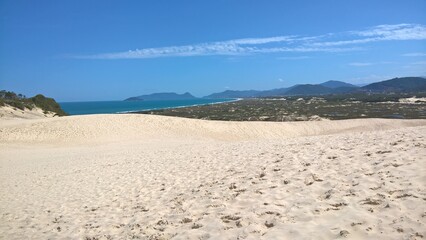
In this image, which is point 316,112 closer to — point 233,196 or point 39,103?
point 39,103

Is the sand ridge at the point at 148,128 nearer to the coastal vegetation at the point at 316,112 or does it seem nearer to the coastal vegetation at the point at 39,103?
the coastal vegetation at the point at 316,112

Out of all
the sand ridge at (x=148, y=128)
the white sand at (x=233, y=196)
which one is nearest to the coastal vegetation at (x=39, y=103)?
the sand ridge at (x=148, y=128)

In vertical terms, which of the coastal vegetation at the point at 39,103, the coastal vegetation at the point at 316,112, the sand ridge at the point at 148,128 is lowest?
the coastal vegetation at the point at 316,112

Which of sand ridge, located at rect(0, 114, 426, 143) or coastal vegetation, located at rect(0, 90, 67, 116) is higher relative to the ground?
coastal vegetation, located at rect(0, 90, 67, 116)

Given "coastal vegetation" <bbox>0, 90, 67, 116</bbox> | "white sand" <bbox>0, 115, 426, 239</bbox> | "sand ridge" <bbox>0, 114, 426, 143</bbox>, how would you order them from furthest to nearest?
"coastal vegetation" <bbox>0, 90, 67, 116</bbox> < "sand ridge" <bbox>0, 114, 426, 143</bbox> < "white sand" <bbox>0, 115, 426, 239</bbox>

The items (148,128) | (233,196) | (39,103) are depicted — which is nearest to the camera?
(233,196)

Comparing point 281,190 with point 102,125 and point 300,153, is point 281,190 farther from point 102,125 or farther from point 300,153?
point 102,125

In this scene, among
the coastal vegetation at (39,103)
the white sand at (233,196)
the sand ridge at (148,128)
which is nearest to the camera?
the white sand at (233,196)

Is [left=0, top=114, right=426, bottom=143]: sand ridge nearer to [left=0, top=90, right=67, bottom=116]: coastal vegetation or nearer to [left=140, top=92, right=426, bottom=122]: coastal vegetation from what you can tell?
[left=140, top=92, right=426, bottom=122]: coastal vegetation

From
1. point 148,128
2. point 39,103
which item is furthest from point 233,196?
point 39,103

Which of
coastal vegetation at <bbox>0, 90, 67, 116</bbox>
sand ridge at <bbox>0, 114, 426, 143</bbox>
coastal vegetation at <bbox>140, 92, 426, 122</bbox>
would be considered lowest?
coastal vegetation at <bbox>140, 92, 426, 122</bbox>

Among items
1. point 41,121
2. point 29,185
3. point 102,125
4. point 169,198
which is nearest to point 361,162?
point 169,198

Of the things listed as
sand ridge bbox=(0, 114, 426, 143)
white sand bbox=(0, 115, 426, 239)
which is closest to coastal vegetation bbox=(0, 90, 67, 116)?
sand ridge bbox=(0, 114, 426, 143)

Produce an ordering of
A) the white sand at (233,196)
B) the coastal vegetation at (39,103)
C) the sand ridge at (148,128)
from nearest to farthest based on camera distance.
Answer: the white sand at (233,196), the sand ridge at (148,128), the coastal vegetation at (39,103)
